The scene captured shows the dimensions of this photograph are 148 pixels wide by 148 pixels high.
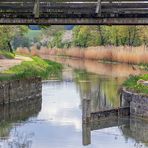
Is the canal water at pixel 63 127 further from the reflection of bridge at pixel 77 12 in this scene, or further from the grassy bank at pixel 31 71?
the reflection of bridge at pixel 77 12

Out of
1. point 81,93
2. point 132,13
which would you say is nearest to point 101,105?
point 81,93

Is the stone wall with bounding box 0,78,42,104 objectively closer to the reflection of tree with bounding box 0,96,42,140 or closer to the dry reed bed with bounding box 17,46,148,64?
the reflection of tree with bounding box 0,96,42,140

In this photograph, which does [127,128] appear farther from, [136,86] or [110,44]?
[110,44]

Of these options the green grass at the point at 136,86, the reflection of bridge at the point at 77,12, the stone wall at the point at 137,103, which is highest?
the reflection of bridge at the point at 77,12

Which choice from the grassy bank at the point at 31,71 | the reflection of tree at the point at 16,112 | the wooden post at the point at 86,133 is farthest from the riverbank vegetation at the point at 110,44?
the wooden post at the point at 86,133

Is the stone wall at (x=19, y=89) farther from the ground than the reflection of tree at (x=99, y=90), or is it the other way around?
the stone wall at (x=19, y=89)

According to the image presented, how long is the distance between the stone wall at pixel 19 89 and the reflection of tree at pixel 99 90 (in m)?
4.46

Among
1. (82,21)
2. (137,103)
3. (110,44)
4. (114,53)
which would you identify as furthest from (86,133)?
(110,44)

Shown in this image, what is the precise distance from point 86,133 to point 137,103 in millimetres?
5383

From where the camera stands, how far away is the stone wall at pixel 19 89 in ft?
148

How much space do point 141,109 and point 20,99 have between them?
1300 centimetres

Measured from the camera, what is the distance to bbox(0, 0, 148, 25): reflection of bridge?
30.7 m

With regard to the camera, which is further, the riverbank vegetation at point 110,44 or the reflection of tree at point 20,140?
the riverbank vegetation at point 110,44

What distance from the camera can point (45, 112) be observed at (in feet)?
139
